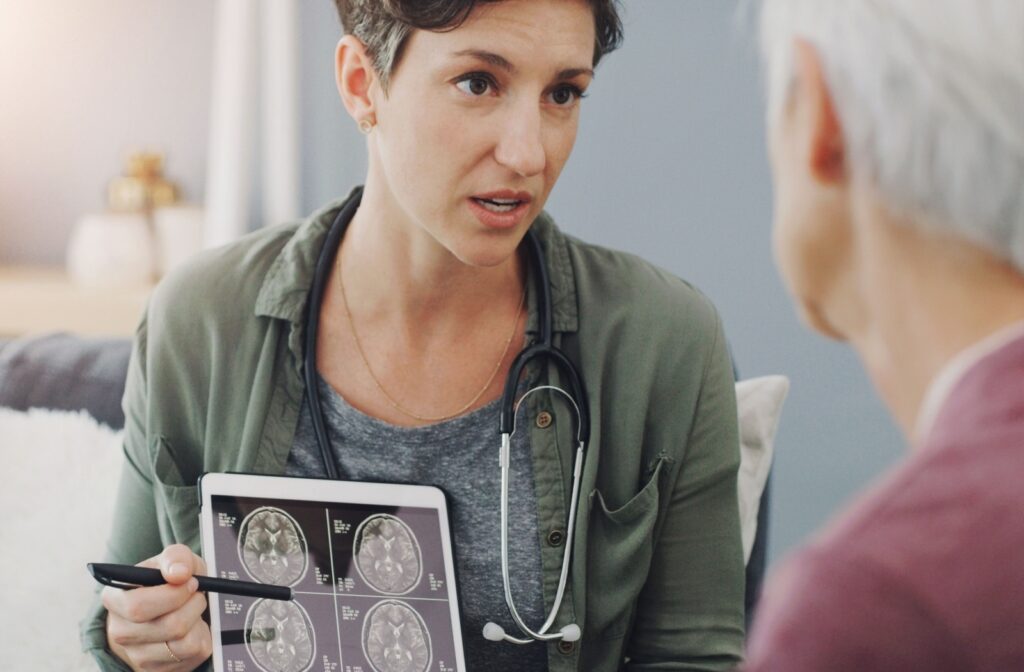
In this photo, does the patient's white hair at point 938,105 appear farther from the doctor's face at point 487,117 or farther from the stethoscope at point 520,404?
the stethoscope at point 520,404

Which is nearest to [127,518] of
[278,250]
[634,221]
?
[278,250]

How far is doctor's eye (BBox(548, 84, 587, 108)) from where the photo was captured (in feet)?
4.08

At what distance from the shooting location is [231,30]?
7.79 feet

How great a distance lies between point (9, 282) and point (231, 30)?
69cm

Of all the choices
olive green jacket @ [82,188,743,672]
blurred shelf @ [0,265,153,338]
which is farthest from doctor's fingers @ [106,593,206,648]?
blurred shelf @ [0,265,153,338]

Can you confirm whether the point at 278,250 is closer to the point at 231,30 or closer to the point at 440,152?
the point at 440,152

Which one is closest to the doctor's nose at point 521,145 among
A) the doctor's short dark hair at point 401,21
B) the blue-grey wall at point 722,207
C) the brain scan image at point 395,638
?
the doctor's short dark hair at point 401,21

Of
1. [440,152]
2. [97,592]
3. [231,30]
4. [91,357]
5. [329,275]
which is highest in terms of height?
[231,30]

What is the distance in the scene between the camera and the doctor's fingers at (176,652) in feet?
3.84

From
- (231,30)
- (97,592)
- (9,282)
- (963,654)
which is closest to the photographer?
(963,654)

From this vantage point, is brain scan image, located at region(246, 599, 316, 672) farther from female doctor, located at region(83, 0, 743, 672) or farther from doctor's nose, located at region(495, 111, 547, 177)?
doctor's nose, located at region(495, 111, 547, 177)

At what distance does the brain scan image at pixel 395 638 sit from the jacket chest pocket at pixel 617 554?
216mm

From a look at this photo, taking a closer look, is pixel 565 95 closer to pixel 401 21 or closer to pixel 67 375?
pixel 401 21

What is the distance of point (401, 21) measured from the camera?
122 centimetres
